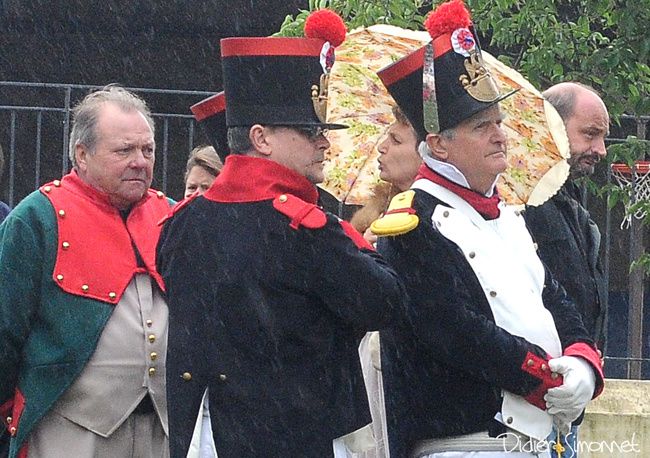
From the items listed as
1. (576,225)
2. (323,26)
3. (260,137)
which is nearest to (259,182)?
(260,137)

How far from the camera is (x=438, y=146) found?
158 inches

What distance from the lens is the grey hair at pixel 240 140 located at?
3.84m

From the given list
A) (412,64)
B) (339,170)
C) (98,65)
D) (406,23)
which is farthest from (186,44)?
(412,64)

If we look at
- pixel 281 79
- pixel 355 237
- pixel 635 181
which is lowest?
pixel 635 181

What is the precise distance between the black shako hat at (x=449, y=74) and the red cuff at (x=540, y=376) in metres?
0.68

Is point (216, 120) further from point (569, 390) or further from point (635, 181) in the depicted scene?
point (635, 181)

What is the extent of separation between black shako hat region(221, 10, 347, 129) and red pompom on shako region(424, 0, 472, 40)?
308mm

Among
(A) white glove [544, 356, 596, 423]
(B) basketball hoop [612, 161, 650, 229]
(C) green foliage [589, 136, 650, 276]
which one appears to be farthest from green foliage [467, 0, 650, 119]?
(A) white glove [544, 356, 596, 423]

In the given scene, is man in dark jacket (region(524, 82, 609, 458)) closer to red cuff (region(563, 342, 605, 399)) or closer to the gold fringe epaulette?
red cuff (region(563, 342, 605, 399))

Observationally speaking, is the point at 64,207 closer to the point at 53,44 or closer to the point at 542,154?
the point at 542,154

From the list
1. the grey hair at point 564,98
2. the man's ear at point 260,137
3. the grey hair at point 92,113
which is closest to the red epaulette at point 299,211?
the man's ear at point 260,137

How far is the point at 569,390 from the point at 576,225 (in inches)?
64.0

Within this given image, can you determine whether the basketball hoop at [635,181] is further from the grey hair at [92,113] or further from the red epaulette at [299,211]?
the red epaulette at [299,211]

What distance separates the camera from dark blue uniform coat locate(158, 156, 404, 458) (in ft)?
12.0
